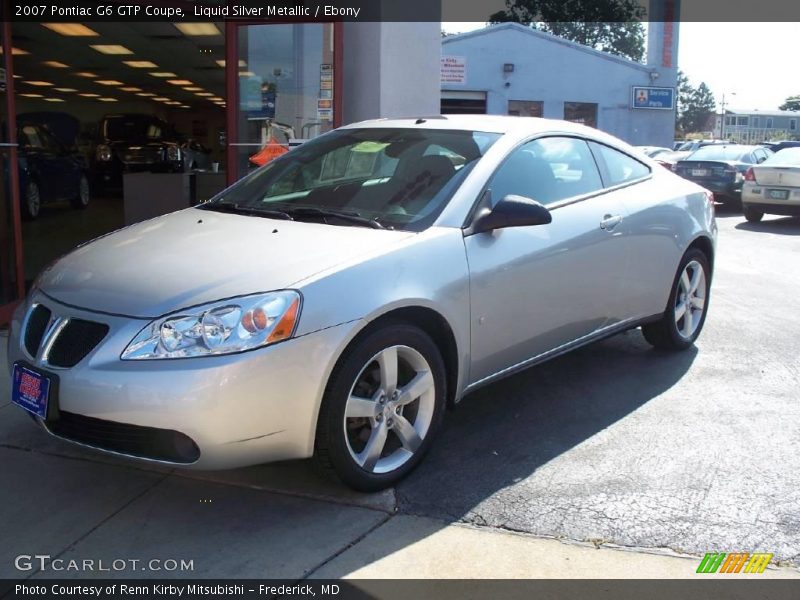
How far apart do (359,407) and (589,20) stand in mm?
65975

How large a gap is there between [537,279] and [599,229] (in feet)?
2.19

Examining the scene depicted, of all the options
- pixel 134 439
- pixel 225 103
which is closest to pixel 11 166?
pixel 225 103

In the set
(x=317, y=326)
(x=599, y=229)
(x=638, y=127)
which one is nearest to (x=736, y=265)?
(x=599, y=229)

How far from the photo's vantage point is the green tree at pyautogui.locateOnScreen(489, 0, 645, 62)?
60.2m

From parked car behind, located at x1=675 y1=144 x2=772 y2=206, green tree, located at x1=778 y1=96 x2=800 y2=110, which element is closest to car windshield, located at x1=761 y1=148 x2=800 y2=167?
parked car behind, located at x1=675 y1=144 x2=772 y2=206

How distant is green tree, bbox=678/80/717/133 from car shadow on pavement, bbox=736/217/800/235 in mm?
98055

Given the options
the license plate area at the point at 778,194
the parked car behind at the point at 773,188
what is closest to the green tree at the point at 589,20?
the parked car behind at the point at 773,188

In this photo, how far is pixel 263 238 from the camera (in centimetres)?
375

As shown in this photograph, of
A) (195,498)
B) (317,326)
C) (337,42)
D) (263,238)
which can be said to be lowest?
(195,498)

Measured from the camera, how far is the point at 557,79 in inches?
1276

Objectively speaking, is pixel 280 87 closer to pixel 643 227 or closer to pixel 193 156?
pixel 643 227

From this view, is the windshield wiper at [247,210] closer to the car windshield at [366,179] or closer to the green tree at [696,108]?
the car windshield at [366,179]

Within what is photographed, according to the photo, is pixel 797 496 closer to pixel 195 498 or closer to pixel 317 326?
pixel 317 326

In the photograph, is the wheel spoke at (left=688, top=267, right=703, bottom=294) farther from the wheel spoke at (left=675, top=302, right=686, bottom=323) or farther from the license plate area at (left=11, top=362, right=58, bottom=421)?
the license plate area at (left=11, top=362, right=58, bottom=421)
